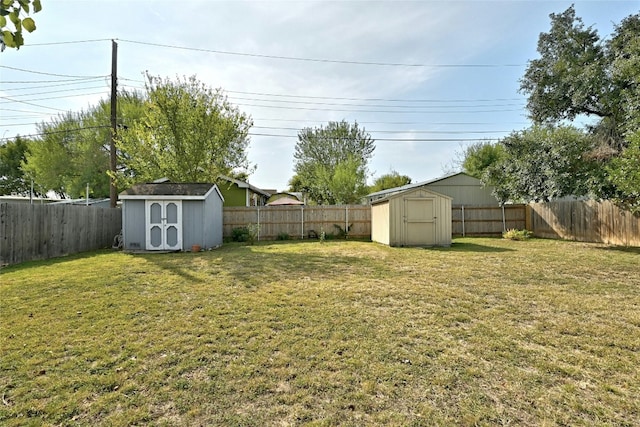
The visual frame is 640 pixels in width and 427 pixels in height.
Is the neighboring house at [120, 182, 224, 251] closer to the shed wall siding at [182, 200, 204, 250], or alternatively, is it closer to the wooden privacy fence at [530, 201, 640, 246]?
the shed wall siding at [182, 200, 204, 250]

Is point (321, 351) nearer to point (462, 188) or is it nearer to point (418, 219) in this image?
point (418, 219)

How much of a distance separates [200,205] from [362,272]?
640cm

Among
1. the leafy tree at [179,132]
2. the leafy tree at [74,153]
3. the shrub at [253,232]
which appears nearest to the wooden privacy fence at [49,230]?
the leafy tree at [179,132]

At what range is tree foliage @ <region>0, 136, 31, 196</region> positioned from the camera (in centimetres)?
2608

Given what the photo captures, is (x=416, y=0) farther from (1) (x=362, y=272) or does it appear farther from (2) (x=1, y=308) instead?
(2) (x=1, y=308)

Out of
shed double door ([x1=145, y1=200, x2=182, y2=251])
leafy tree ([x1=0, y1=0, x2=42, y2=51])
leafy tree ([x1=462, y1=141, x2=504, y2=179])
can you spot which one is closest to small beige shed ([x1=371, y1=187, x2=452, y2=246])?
shed double door ([x1=145, y1=200, x2=182, y2=251])

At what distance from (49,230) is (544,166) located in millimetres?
17266

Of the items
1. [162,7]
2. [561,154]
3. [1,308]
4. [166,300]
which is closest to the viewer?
[1,308]

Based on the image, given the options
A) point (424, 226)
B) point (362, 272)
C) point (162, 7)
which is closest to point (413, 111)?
point (424, 226)

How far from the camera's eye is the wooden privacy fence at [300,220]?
1419 centimetres

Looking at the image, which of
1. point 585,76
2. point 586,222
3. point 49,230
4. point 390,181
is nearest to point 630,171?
point 586,222

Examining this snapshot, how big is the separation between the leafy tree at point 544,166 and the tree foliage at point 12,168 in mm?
34310

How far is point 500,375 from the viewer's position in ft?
8.07

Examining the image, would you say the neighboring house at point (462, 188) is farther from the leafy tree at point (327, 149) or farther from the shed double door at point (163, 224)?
the shed double door at point (163, 224)
